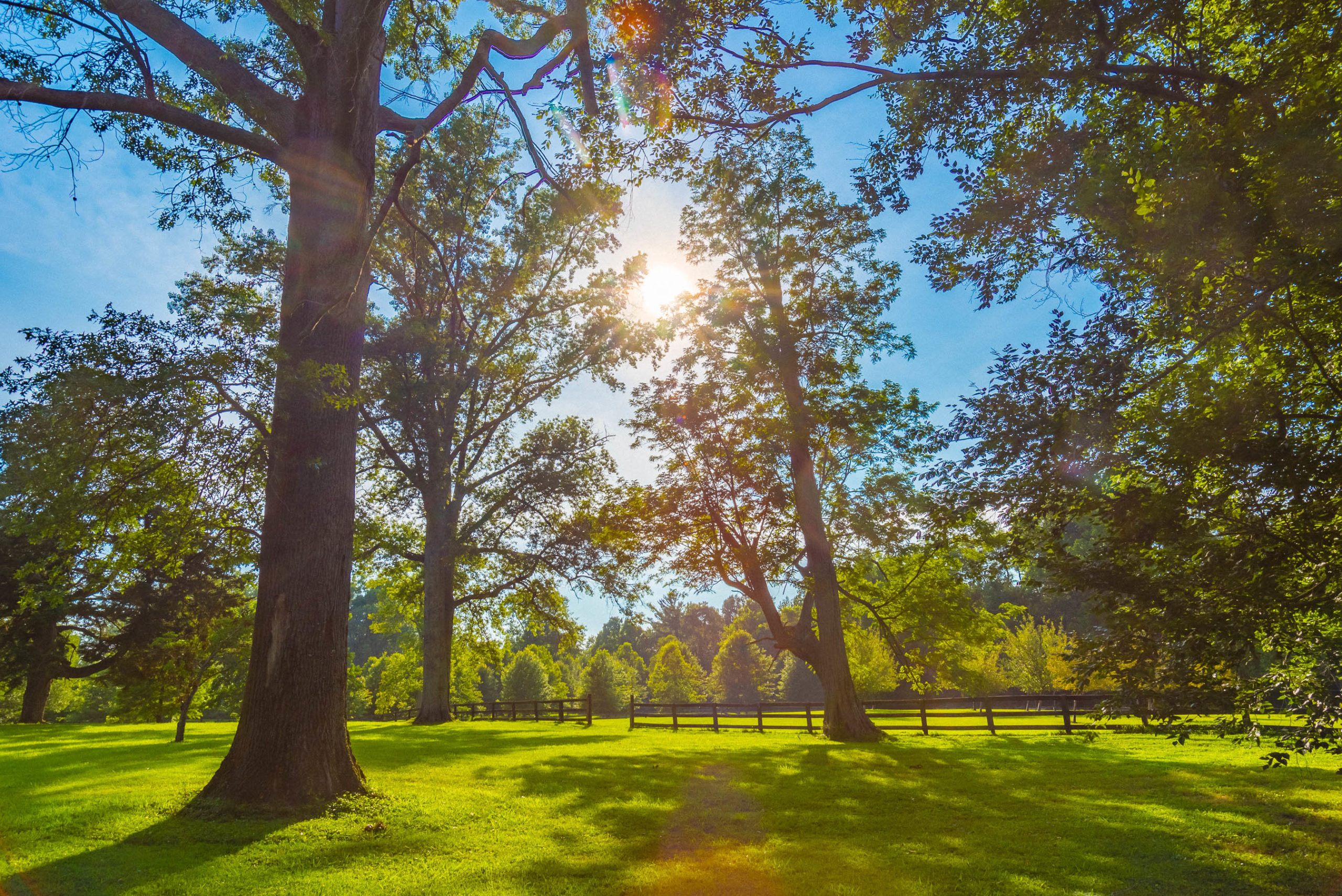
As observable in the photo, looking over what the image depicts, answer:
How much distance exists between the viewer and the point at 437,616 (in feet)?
72.9

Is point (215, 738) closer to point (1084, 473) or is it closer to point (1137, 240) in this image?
point (1084, 473)

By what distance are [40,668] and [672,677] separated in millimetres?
40380

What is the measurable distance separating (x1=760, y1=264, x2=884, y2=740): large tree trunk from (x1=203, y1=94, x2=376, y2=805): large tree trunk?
12.3 m

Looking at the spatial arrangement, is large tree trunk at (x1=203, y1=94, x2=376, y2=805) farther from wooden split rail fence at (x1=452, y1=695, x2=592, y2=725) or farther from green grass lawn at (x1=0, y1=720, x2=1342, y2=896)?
wooden split rail fence at (x1=452, y1=695, x2=592, y2=725)

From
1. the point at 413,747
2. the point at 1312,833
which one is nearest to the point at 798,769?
the point at 1312,833

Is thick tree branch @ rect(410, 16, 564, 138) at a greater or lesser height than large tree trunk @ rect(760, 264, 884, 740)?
greater

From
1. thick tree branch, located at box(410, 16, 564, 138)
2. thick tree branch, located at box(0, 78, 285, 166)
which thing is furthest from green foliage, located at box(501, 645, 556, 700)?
thick tree branch, located at box(0, 78, 285, 166)

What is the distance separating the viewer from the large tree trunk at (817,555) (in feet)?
55.8

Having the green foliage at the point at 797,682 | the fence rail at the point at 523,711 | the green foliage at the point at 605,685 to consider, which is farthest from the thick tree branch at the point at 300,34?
the green foliage at the point at 797,682

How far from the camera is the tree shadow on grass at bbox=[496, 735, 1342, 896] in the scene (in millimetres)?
5020

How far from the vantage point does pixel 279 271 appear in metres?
18.3

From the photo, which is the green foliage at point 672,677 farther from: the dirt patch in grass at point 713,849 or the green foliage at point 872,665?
the dirt patch in grass at point 713,849

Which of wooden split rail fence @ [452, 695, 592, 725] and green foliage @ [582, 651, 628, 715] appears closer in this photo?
wooden split rail fence @ [452, 695, 592, 725]

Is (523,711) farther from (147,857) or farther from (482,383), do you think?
(147,857)
